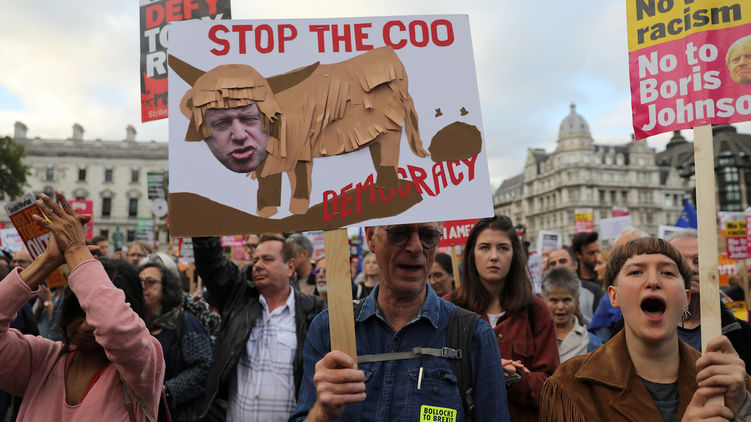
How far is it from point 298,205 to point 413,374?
0.74m

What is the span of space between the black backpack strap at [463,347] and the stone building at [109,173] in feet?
209

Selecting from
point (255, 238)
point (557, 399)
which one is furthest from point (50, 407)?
point (255, 238)

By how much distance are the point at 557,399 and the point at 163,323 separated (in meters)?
2.72

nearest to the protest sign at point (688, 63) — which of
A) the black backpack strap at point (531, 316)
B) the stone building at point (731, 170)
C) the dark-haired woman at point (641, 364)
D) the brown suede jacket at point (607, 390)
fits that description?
the dark-haired woman at point (641, 364)

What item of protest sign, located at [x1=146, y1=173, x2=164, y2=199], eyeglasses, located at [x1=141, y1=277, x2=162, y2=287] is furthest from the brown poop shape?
protest sign, located at [x1=146, y1=173, x2=164, y2=199]

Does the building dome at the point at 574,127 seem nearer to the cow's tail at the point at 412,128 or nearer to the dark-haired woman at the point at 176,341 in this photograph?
the dark-haired woman at the point at 176,341

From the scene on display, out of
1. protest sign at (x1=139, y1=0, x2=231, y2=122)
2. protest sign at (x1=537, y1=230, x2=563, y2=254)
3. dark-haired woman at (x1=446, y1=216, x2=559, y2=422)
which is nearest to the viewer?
dark-haired woman at (x1=446, y1=216, x2=559, y2=422)

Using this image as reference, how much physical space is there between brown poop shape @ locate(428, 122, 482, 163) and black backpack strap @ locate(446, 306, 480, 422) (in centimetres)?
60

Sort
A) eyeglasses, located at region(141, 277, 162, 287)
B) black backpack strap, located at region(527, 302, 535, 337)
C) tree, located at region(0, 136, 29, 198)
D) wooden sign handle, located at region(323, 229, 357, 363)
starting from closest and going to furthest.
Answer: wooden sign handle, located at region(323, 229, 357, 363), black backpack strap, located at region(527, 302, 535, 337), eyeglasses, located at region(141, 277, 162, 287), tree, located at region(0, 136, 29, 198)

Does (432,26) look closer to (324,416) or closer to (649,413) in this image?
(324,416)

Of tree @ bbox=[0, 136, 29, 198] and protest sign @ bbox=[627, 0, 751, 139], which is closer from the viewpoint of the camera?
protest sign @ bbox=[627, 0, 751, 139]

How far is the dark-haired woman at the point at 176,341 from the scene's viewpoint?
3.76 metres

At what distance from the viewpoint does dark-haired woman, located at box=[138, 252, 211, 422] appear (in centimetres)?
376

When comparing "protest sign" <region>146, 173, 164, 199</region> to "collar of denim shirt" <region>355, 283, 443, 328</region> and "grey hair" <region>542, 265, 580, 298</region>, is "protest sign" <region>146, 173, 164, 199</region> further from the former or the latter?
"collar of denim shirt" <region>355, 283, 443, 328</region>
